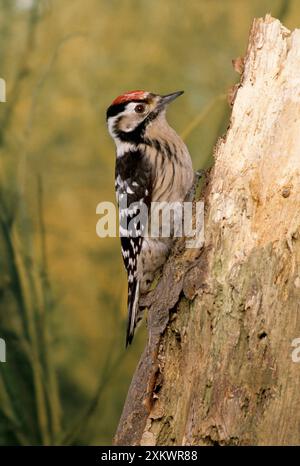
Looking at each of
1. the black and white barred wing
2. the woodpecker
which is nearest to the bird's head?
the woodpecker

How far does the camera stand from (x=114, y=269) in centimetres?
348

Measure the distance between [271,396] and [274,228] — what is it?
1.44 feet

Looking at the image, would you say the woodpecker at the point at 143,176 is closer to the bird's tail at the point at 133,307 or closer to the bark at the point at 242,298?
the bird's tail at the point at 133,307

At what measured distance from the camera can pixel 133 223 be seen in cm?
240

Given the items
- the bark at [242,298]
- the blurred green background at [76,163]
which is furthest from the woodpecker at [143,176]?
the blurred green background at [76,163]

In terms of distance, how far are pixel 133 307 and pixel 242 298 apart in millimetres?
766

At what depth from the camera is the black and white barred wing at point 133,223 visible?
237 cm

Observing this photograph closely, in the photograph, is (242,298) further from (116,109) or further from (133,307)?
(116,109)

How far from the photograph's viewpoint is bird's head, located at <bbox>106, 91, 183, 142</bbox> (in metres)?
2.41

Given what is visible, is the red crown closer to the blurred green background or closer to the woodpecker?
the woodpecker

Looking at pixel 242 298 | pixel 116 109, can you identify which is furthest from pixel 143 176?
pixel 242 298

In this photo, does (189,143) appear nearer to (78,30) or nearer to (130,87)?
(130,87)

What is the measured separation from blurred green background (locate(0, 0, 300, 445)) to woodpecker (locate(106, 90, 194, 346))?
38.9 inches
